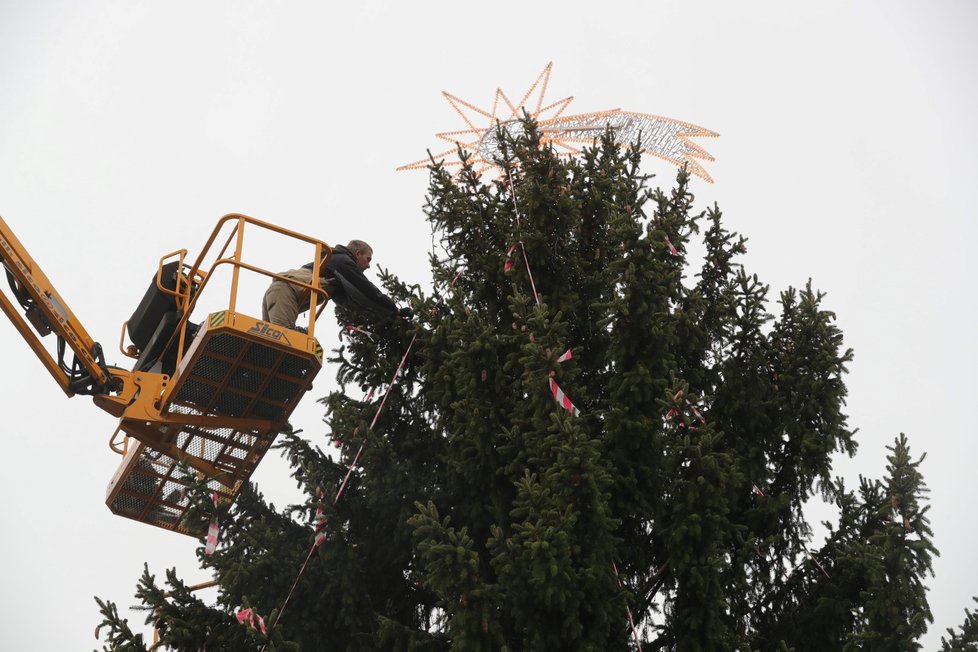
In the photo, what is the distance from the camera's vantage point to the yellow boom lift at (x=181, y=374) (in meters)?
10.4

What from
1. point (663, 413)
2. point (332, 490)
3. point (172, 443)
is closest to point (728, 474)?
point (663, 413)

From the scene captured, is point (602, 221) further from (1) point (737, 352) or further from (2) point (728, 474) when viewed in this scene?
(2) point (728, 474)

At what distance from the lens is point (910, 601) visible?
866cm

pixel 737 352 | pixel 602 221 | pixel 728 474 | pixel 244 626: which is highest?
pixel 602 221

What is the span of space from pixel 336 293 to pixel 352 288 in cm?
31

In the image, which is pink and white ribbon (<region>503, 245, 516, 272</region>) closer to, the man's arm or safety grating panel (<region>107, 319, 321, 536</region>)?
the man's arm

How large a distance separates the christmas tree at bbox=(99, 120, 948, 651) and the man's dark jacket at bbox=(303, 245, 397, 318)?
0.64 ft

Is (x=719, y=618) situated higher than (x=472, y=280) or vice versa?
(x=472, y=280)

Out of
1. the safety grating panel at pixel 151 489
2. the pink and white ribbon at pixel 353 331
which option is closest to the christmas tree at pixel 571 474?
the pink and white ribbon at pixel 353 331

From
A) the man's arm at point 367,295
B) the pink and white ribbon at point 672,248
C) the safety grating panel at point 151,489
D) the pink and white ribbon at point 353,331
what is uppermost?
the pink and white ribbon at point 672,248

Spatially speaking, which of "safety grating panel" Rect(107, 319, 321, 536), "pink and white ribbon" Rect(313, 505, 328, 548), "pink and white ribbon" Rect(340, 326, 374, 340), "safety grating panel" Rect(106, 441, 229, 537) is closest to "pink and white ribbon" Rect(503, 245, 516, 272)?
"pink and white ribbon" Rect(340, 326, 374, 340)

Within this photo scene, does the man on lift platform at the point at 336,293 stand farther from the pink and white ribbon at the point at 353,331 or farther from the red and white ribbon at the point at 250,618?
the red and white ribbon at the point at 250,618

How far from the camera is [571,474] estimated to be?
863 cm

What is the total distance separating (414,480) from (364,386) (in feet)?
5.46
